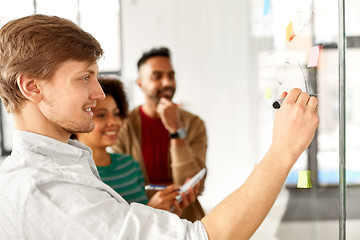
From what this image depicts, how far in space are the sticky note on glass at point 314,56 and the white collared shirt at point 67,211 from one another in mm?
476

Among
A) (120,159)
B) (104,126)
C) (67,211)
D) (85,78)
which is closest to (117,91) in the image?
(104,126)

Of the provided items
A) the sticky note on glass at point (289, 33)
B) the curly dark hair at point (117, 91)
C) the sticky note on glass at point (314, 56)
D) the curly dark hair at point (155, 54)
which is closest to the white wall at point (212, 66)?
the curly dark hair at point (155, 54)

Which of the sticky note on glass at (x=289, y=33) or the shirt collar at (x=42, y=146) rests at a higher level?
the sticky note on glass at (x=289, y=33)

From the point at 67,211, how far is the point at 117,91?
→ 98 centimetres

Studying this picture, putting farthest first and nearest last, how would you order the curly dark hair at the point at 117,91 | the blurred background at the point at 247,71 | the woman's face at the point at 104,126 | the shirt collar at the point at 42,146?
1. the curly dark hair at the point at 117,91
2. the woman's face at the point at 104,126
3. the blurred background at the point at 247,71
4. the shirt collar at the point at 42,146

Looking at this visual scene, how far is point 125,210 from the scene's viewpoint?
2.30 ft

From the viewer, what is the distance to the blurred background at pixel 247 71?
937 mm

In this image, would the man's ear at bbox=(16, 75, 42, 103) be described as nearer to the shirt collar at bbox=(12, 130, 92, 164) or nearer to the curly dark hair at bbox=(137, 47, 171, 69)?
the shirt collar at bbox=(12, 130, 92, 164)

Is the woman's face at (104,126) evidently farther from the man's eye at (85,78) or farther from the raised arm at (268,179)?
the raised arm at (268,179)

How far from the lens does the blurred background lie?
0.94 m

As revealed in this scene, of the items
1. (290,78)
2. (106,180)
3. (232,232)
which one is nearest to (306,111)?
(232,232)

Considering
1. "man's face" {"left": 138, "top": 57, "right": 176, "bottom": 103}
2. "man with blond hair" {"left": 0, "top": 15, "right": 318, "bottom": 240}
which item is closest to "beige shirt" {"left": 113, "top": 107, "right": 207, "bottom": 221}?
"man's face" {"left": 138, "top": 57, "right": 176, "bottom": 103}

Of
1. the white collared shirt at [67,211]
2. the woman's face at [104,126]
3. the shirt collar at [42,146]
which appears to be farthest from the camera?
the woman's face at [104,126]

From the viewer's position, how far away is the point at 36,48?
744mm
